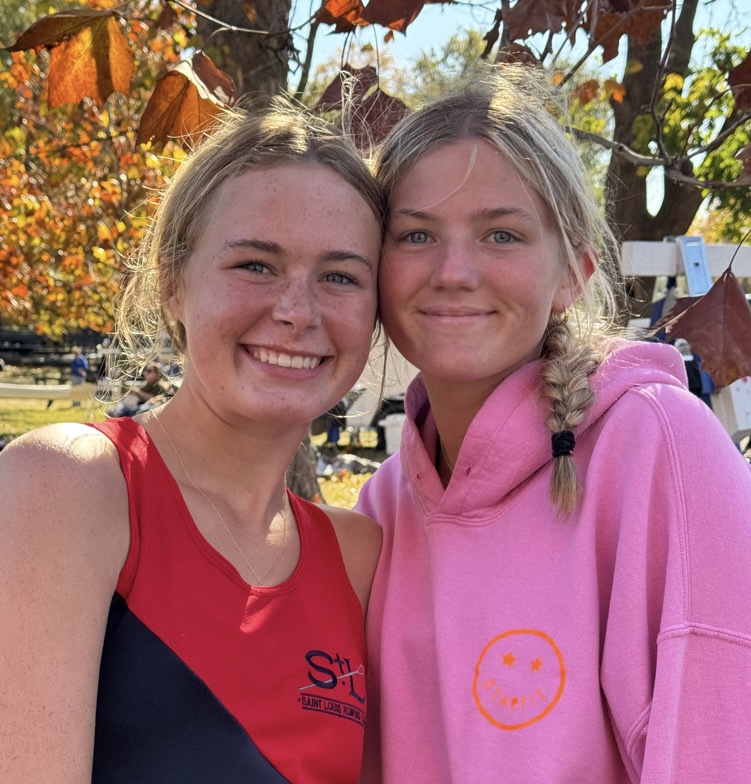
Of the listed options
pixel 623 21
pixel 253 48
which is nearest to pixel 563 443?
pixel 623 21

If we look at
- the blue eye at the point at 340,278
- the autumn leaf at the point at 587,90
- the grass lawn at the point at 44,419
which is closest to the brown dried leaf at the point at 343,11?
the blue eye at the point at 340,278

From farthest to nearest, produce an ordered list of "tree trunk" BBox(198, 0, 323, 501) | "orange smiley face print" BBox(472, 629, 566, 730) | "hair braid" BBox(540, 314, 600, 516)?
"tree trunk" BBox(198, 0, 323, 501)
"hair braid" BBox(540, 314, 600, 516)
"orange smiley face print" BBox(472, 629, 566, 730)

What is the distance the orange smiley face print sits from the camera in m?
1.66

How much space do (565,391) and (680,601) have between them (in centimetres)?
53

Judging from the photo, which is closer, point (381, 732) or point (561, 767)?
point (561, 767)

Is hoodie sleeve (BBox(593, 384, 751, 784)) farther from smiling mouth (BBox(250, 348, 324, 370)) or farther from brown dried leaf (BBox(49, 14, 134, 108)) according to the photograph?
brown dried leaf (BBox(49, 14, 134, 108))

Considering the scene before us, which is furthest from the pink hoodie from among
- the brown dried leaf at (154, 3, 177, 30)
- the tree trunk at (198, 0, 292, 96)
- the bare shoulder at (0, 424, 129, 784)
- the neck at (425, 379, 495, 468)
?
the tree trunk at (198, 0, 292, 96)

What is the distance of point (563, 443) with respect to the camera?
5.92 ft

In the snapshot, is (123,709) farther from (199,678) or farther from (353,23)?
(353,23)

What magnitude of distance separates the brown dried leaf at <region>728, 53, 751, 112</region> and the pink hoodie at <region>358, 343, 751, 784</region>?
828 mm

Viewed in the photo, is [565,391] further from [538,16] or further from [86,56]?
[86,56]

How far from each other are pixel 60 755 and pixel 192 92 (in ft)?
5.31

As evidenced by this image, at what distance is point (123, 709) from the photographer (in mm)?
1526

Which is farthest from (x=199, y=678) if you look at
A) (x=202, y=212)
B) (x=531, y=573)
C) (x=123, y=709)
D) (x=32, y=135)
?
(x=32, y=135)
